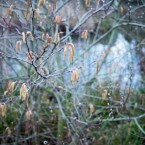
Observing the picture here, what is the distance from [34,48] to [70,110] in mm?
888

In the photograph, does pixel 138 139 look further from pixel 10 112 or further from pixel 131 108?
pixel 10 112

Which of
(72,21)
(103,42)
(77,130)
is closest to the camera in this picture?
(77,130)

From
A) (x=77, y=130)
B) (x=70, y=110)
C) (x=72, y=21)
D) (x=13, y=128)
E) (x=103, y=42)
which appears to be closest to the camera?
(x=77, y=130)

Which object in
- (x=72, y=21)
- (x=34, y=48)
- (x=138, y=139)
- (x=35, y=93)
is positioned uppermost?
(x=72, y=21)

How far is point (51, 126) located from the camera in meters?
4.54

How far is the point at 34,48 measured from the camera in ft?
12.6

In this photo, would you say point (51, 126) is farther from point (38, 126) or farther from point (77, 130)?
point (77, 130)

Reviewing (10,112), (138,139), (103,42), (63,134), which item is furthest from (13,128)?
(103,42)

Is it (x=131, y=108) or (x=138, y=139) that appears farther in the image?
(x=131, y=108)

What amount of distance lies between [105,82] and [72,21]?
121 cm

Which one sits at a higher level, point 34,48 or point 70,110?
point 34,48

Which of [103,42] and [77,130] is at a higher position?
[103,42]

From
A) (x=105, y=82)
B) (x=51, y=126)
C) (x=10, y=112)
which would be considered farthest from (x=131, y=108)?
(x=10, y=112)

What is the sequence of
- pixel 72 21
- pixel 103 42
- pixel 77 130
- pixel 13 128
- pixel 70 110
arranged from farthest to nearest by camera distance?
pixel 103 42, pixel 72 21, pixel 13 128, pixel 70 110, pixel 77 130
